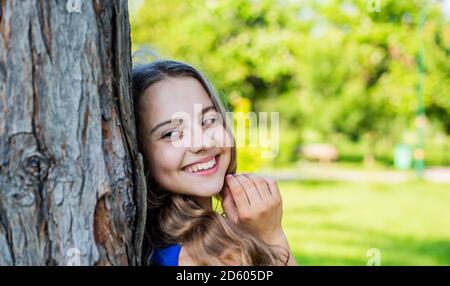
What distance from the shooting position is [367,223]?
8.08 m

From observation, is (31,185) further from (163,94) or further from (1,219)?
(163,94)

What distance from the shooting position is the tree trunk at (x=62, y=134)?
1.24m

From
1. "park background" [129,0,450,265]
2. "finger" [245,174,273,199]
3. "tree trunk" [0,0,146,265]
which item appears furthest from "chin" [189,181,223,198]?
"park background" [129,0,450,265]

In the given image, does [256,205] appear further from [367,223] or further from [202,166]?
[367,223]

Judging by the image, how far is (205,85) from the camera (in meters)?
1.73

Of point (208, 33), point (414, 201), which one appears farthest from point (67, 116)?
point (208, 33)

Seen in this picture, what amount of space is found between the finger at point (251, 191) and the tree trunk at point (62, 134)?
1.38ft

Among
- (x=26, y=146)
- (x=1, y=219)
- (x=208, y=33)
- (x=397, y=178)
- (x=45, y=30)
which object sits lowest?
(x=397, y=178)

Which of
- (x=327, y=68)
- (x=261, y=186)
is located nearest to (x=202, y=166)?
(x=261, y=186)

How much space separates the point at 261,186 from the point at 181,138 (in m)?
0.25

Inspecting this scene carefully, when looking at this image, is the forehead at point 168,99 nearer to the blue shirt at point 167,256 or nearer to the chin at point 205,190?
the chin at point 205,190

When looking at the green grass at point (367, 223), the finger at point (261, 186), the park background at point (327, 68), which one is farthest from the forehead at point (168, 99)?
the park background at point (327, 68)

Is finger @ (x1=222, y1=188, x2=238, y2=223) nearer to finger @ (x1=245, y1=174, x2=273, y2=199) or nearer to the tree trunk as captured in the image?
finger @ (x1=245, y1=174, x2=273, y2=199)

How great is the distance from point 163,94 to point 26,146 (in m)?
0.46
